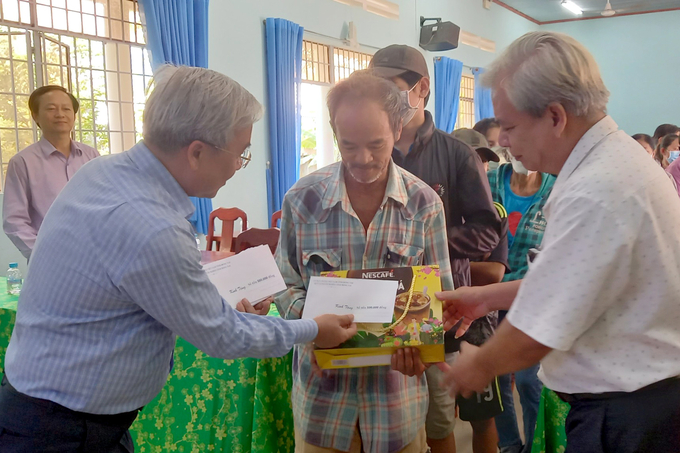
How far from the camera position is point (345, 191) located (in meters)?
1.50

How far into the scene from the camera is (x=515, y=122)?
112cm

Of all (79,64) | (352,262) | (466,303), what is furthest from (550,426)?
(79,64)

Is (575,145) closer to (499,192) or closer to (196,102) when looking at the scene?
(196,102)

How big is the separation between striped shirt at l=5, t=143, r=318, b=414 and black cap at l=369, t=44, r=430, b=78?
1155 millimetres

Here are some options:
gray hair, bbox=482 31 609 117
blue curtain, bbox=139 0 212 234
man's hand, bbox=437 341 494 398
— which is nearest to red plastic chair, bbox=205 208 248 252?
blue curtain, bbox=139 0 212 234

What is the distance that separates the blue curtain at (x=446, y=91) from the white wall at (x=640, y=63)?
12.4 ft

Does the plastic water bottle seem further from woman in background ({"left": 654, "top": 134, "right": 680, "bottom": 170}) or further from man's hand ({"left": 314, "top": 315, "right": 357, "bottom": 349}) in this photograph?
woman in background ({"left": 654, "top": 134, "right": 680, "bottom": 170})

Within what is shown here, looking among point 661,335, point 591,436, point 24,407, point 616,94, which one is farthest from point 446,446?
point 616,94

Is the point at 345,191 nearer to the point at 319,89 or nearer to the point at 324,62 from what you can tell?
the point at 324,62

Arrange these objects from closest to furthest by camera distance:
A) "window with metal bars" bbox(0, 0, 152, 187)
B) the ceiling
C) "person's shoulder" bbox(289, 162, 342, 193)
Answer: "person's shoulder" bbox(289, 162, 342, 193)
"window with metal bars" bbox(0, 0, 152, 187)
the ceiling

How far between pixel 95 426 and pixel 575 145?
3.72 feet

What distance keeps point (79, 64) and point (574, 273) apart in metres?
4.91

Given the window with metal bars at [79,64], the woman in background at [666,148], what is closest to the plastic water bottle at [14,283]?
the window with metal bars at [79,64]

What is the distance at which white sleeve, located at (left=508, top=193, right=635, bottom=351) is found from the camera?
35.7 inches
